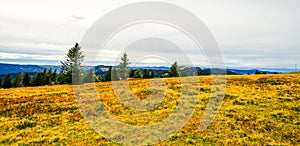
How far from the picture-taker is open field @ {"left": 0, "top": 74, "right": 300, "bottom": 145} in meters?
17.3

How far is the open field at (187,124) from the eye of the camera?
17328 mm

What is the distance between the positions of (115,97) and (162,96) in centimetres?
601

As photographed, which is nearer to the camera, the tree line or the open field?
the open field

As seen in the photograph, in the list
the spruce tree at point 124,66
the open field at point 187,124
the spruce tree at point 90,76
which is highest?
the spruce tree at point 124,66

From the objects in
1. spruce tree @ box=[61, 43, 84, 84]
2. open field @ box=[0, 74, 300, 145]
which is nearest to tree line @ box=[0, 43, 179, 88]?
spruce tree @ box=[61, 43, 84, 84]

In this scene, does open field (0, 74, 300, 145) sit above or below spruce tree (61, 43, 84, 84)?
below

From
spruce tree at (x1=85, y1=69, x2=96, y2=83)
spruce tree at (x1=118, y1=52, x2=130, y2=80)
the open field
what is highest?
spruce tree at (x1=118, y1=52, x2=130, y2=80)

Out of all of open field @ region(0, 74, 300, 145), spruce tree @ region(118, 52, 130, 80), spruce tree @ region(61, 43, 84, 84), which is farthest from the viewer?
spruce tree @ region(118, 52, 130, 80)

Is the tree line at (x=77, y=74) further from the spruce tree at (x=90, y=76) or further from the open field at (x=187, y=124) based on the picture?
the open field at (x=187, y=124)

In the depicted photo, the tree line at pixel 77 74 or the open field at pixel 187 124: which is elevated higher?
the tree line at pixel 77 74

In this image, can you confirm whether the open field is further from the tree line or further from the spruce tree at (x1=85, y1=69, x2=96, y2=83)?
the spruce tree at (x1=85, y1=69, x2=96, y2=83)

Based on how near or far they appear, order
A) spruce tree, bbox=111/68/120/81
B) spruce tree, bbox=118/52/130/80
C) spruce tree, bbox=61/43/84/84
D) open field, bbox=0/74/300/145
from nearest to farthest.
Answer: open field, bbox=0/74/300/145, spruce tree, bbox=61/43/84/84, spruce tree, bbox=111/68/120/81, spruce tree, bbox=118/52/130/80

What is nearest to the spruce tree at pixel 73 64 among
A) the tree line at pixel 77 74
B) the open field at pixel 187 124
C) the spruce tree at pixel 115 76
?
the tree line at pixel 77 74

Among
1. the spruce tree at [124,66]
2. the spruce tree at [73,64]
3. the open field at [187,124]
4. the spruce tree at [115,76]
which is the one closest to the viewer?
the open field at [187,124]
